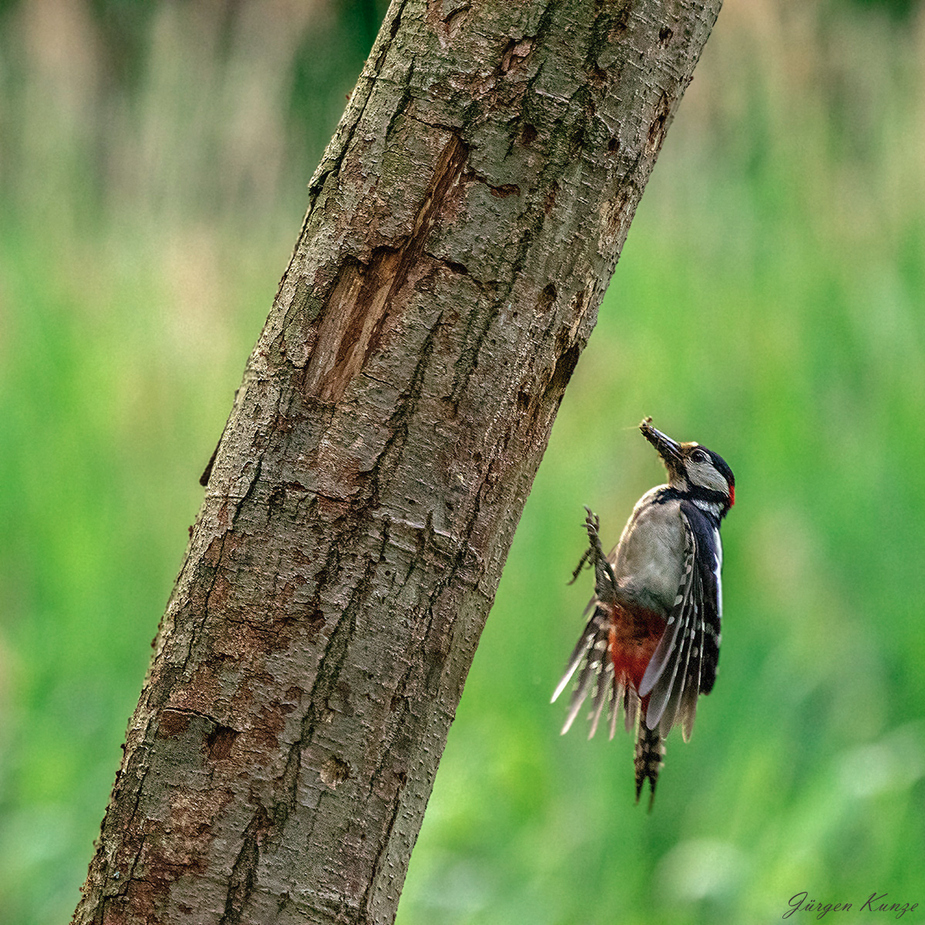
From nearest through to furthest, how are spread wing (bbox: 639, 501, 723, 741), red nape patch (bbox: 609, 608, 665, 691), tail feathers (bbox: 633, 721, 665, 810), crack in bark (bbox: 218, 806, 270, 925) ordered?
crack in bark (bbox: 218, 806, 270, 925), spread wing (bbox: 639, 501, 723, 741), tail feathers (bbox: 633, 721, 665, 810), red nape patch (bbox: 609, 608, 665, 691)

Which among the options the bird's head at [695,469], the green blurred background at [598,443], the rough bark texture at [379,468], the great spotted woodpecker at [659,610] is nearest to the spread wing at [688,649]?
the great spotted woodpecker at [659,610]

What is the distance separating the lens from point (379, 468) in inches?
43.5

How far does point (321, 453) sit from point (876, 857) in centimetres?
196

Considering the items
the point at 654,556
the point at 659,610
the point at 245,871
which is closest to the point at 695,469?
the point at 654,556

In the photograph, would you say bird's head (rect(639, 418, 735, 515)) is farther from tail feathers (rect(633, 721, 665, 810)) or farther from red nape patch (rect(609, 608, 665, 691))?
tail feathers (rect(633, 721, 665, 810))

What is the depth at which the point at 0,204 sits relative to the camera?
3.56 meters

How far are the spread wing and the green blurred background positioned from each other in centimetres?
42

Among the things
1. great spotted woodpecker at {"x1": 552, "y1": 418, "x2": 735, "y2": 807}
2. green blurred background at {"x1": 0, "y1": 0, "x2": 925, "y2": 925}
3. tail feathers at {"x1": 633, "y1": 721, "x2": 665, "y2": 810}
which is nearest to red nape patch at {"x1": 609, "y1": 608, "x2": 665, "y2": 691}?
great spotted woodpecker at {"x1": 552, "y1": 418, "x2": 735, "y2": 807}

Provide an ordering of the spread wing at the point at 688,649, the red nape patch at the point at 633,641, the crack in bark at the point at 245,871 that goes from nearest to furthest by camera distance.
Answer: the crack in bark at the point at 245,871 → the spread wing at the point at 688,649 → the red nape patch at the point at 633,641

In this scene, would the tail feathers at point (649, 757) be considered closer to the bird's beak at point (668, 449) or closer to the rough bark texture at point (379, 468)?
the bird's beak at point (668, 449)

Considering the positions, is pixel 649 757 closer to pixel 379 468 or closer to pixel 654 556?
pixel 654 556

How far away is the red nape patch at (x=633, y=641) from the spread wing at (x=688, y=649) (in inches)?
2.7

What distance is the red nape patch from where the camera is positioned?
239cm

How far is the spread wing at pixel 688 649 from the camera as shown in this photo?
2.16m
